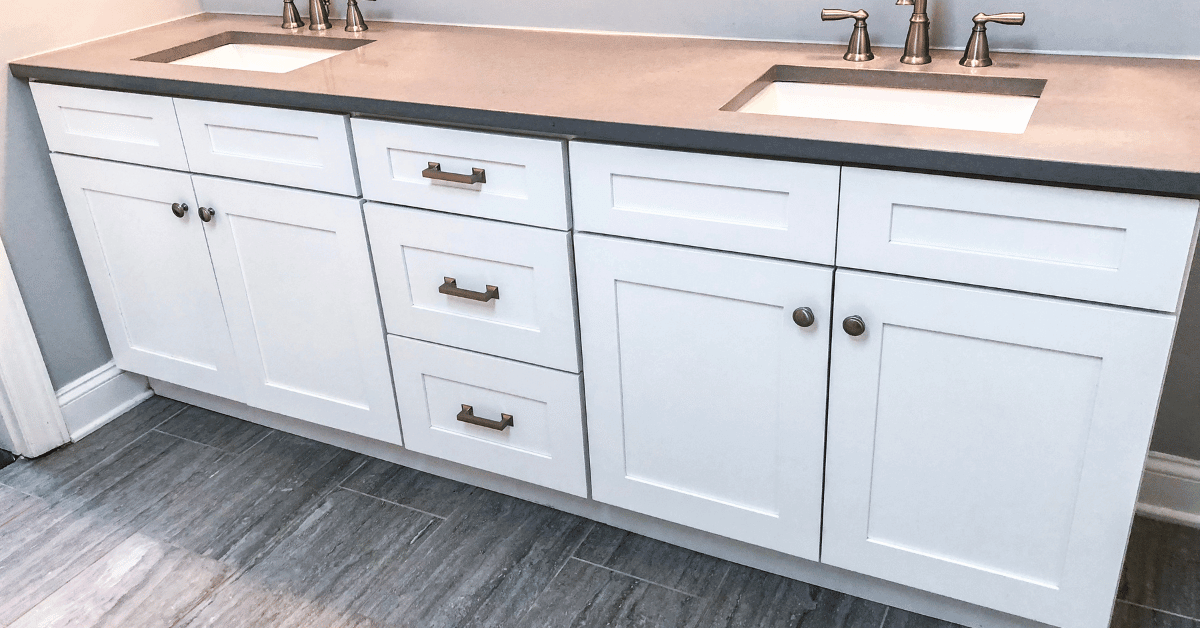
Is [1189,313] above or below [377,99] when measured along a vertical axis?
below

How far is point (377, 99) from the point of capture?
1619 mm

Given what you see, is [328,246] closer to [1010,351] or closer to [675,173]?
[675,173]

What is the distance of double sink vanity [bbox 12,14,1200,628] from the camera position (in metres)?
1.28

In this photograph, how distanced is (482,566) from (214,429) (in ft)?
2.85

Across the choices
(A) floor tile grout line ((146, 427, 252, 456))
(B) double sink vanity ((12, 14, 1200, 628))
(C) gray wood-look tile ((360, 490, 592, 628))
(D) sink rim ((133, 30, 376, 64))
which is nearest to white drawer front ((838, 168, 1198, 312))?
(B) double sink vanity ((12, 14, 1200, 628))

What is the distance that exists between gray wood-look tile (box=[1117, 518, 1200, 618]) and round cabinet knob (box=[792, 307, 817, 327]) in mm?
781

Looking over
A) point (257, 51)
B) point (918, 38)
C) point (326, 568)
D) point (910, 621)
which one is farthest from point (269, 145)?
point (910, 621)

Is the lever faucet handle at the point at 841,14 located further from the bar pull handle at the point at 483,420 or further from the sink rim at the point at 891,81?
the bar pull handle at the point at 483,420

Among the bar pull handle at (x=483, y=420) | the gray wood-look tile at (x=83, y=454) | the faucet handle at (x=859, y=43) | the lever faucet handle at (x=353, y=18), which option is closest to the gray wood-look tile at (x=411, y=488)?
the bar pull handle at (x=483, y=420)

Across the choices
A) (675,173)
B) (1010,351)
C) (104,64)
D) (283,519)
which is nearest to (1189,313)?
(1010,351)

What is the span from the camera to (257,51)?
2258 mm

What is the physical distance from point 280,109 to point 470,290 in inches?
18.8

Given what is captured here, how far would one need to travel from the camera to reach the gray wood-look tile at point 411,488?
2014 mm

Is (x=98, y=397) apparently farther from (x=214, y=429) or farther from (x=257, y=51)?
(x=257, y=51)
